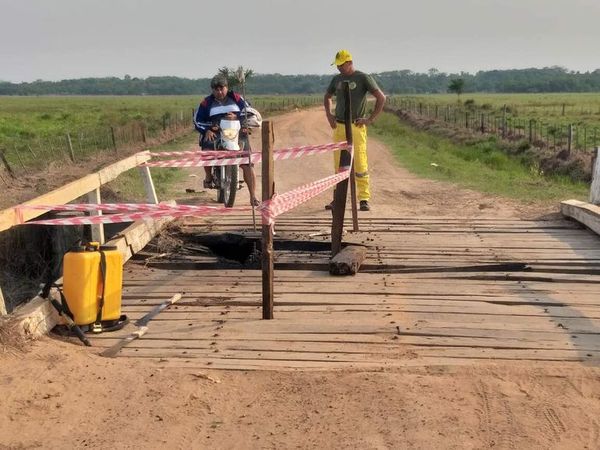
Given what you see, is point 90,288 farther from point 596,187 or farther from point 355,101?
point 596,187

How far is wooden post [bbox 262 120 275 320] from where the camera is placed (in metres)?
5.28

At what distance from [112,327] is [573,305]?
3.39 metres

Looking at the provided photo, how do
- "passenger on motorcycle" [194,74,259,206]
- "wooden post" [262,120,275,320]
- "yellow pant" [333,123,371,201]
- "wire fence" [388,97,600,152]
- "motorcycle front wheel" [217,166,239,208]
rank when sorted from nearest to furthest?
1. "wooden post" [262,120,275,320]
2. "yellow pant" [333,123,371,201]
3. "passenger on motorcycle" [194,74,259,206]
4. "motorcycle front wheel" [217,166,239,208]
5. "wire fence" [388,97,600,152]

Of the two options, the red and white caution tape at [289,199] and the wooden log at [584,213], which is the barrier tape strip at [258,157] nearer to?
the red and white caution tape at [289,199]

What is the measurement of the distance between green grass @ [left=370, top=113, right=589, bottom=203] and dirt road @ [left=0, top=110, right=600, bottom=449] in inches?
302

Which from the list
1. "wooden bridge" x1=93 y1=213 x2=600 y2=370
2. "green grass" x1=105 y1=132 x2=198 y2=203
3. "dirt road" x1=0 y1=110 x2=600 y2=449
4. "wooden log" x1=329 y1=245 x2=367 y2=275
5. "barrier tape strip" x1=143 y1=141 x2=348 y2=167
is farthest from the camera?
"green grass" x1=105 y1=132 x2=198 y2=203

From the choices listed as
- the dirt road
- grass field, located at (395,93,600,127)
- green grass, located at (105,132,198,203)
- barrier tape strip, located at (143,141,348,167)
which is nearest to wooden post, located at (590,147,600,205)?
barrier tape strip, located at (143,141,348,167)

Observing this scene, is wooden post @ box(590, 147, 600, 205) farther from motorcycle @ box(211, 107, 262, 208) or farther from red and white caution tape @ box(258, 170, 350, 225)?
motorcycle @ box(211, 107, 262, 208)

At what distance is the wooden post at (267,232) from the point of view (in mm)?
5281

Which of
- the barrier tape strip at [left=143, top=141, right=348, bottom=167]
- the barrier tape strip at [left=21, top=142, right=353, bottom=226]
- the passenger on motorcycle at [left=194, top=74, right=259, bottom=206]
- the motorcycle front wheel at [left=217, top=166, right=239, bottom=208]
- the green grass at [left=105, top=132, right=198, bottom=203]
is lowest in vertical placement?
the green grass at [left=105, top=132, right=198, bottom=203]

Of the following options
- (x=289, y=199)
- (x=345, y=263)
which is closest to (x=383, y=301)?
(x=345, y=263)

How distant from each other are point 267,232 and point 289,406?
160 centimetres

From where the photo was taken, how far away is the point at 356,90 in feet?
29.6

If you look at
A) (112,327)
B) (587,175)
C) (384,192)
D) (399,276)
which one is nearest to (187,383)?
(112,327)
